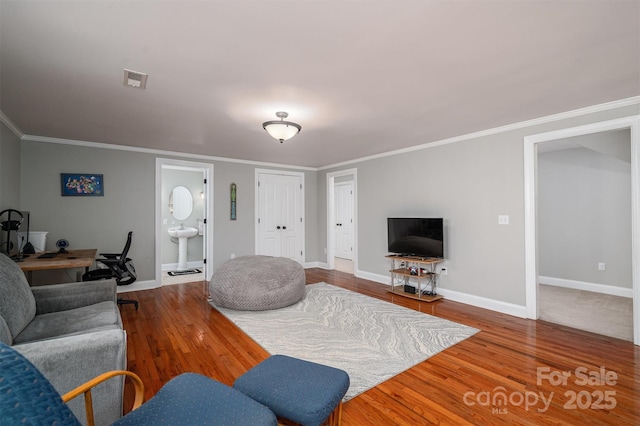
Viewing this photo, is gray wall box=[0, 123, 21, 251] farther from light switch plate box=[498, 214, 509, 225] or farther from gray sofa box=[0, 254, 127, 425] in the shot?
light switch plate box=[498, 214, 509, 225]

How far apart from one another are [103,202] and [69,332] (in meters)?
3.40

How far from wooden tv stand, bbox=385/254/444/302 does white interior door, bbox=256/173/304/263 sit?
8.68 ft

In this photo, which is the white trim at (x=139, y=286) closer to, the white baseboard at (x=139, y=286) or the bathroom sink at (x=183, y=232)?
the white baseboard at (x=139, y=286)

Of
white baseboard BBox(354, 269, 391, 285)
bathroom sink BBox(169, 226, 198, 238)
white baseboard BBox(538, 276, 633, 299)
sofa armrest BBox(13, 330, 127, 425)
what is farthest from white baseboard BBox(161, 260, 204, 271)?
white baseboard BBox(538, 276, 633, 299)

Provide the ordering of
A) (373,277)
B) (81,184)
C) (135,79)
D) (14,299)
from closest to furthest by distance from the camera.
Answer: (14,299), (135,79), (81,184), (373,277)

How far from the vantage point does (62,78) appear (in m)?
2.45

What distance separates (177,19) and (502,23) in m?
1.91

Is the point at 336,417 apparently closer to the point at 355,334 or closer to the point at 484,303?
the point at 355,334

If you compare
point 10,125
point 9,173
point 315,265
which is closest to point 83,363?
point 9,173

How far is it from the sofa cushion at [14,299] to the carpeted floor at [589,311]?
16.5 feet

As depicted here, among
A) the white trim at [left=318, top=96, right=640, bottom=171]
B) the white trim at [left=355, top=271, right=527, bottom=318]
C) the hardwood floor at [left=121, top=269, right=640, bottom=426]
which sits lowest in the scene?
the hardwood floor at [left=121, top=269, right=640, bottom=426]

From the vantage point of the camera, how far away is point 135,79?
96.2 inches

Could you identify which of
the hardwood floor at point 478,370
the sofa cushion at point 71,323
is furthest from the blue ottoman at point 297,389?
the sofa cushion at point 71,323

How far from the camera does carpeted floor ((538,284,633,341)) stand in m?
3.35
